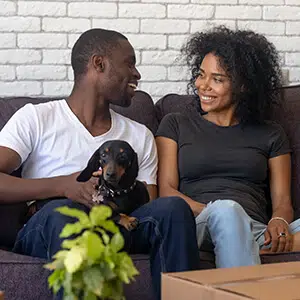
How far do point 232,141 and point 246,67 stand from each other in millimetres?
282

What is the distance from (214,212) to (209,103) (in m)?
0.58

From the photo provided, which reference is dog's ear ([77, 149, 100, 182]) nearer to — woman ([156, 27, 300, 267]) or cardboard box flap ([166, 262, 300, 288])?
woman ([156, 27, 300, 267])

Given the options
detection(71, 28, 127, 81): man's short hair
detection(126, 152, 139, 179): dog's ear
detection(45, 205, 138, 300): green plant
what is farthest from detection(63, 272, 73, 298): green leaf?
detection(71, 28, 127, 81): man's short hair

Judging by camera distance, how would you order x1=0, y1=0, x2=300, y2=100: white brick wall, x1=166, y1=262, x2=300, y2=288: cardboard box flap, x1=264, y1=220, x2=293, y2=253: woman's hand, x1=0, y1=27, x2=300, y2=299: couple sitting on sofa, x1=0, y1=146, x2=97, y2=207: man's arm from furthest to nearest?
x1=0, y1=0, x2=300, y2=100: white brick wall → x1=264, y1=220, x2=293, y2=253: woman's hand → x1=0, y1=146, x2=97, y2=207: man's arm → x1=0, y1=27, x2=300, y2=299: couple sitting on sofa → x1=166, y1=262, x2=300, y2=288: cardboard box flap

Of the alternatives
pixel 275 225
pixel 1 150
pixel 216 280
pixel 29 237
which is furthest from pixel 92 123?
pixel 216 280

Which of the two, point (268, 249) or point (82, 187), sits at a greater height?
point (82, 187)

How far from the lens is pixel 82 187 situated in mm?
2025

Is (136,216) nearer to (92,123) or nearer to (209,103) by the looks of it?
(92,123)

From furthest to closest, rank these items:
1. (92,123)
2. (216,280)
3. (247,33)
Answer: (247,33)
(92,123)
(216,280)

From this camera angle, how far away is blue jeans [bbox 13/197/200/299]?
6.02 ft

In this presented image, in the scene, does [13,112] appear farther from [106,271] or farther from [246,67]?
[106,271]

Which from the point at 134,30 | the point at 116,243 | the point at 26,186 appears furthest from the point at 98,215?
the point at 134,30

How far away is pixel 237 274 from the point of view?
150 cm

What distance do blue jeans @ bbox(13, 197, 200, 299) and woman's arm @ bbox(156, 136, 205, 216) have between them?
0.42 m
